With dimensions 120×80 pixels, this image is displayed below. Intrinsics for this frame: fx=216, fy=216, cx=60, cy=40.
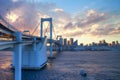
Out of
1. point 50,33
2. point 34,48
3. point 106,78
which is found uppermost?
point 50,33

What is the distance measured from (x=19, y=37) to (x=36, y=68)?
14553mm

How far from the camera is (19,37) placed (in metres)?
25.0

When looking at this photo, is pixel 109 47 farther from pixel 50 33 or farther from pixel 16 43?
pixel 16 43

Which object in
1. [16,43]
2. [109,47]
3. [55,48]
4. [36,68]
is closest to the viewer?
[16,43]

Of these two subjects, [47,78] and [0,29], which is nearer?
[0,29]

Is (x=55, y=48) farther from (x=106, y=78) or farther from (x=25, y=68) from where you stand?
(x=106, y=78)

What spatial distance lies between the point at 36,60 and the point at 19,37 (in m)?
14.7

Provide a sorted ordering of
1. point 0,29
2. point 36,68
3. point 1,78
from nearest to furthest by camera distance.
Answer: point 0,29 → point 1,78 → point 36,68

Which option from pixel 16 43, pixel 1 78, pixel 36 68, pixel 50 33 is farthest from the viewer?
pixel 50 33

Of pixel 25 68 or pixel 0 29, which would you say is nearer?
pixel 0 29

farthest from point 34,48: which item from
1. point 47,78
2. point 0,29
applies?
point 0,29

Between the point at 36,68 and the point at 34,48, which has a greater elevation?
the point at 34,48

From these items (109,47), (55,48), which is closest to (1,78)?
(55,48)

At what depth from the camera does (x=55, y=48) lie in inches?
5935
